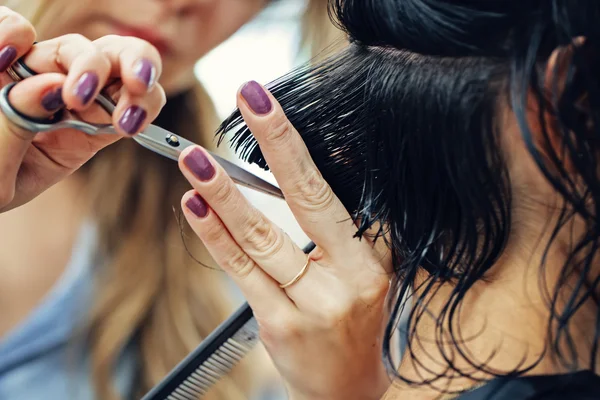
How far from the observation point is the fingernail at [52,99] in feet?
1.35

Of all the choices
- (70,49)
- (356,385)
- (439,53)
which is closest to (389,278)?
(356,385)

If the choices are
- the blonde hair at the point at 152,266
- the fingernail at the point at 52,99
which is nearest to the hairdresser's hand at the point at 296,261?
the fingernail at the point at 52,99

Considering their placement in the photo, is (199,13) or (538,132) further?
(199,13)

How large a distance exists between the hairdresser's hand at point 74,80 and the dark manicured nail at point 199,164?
0.17 ft

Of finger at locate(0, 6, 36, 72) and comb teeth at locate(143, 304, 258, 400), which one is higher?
finger at locate(0, 6, 36, 72)

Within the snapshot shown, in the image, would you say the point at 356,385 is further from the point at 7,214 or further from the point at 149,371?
the point at 7,214

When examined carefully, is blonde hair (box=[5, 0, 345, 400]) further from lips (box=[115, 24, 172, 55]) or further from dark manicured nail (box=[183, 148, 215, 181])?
dark manicured nail (box=[183, 148, 215, 181])

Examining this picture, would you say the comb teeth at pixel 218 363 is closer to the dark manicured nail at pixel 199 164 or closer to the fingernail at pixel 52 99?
the dark manicured nail at pixel 199 164

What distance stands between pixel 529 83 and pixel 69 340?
0.68 meters

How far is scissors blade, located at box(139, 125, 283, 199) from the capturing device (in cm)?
45

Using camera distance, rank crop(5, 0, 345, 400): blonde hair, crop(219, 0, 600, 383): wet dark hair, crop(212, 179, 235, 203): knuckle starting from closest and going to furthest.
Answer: crop(219, 0, 600, 383): wet dark hair, crop(212, 179, 235, 203): knuckle, crop(5, 0, 345, 400): blonde hair

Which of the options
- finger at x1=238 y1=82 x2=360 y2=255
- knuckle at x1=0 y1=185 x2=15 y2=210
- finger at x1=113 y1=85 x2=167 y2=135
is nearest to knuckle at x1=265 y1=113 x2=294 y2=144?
finger at x1=238 y1=82 x2=360 y2=255

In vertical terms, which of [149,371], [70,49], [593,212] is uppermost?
[70,49]

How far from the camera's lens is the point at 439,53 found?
42 cm
